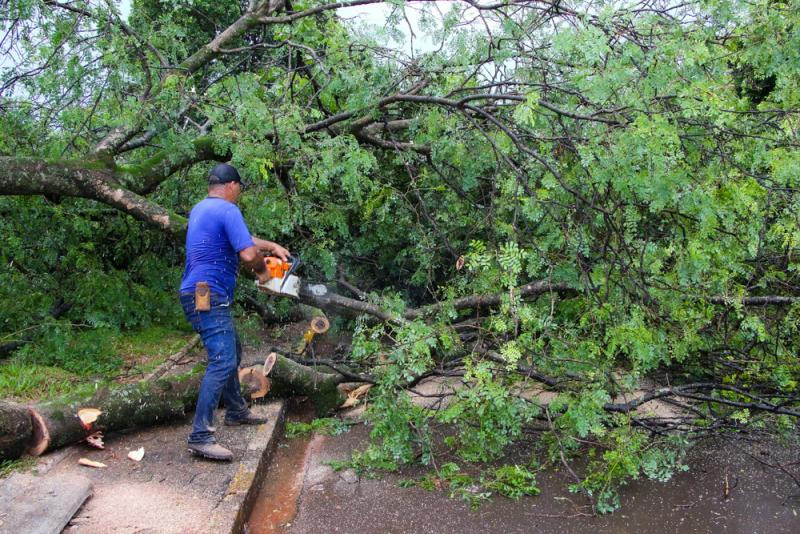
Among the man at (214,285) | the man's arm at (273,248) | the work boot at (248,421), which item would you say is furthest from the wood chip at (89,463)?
the man's arm at (273,248)

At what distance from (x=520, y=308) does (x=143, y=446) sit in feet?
8.35

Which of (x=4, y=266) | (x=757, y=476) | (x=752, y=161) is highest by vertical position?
(x=752, y=161)

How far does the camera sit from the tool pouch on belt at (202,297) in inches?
167

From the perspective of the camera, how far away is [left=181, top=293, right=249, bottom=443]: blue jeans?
4.26m

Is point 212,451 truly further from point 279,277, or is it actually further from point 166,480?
point 279,277

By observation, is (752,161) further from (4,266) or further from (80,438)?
(4,266)

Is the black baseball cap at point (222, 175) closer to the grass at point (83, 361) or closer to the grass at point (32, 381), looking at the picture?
the grass at point (83, 361)

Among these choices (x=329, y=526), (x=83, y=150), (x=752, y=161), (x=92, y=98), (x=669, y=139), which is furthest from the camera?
(x=83, y=150)

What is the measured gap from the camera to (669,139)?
11.5 feet

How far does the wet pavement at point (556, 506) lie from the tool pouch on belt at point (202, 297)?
46.4 inches

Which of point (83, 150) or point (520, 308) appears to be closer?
point (520, 308)

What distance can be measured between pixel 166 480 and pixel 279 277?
137cm

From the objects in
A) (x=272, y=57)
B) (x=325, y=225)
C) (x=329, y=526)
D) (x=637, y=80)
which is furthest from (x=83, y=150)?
(x=637, y=80)

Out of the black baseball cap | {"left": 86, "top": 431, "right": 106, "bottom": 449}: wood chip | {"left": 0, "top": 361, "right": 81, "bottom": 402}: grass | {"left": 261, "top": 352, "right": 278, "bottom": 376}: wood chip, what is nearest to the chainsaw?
the black baseball cap
